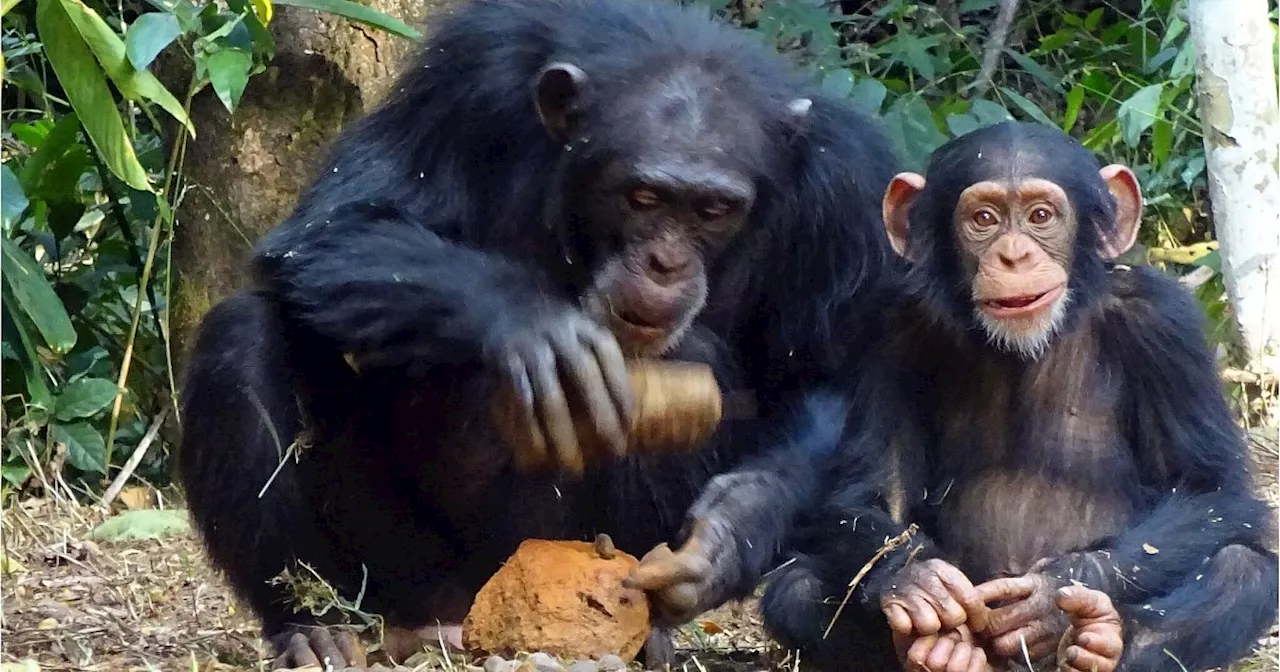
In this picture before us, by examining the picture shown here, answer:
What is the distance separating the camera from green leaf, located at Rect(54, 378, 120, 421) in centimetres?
580

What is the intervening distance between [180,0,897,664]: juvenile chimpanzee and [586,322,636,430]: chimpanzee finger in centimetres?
22

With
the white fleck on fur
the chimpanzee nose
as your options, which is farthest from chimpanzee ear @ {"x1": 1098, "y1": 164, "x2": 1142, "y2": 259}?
the chimpanzee nose

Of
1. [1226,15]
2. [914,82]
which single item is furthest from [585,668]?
[914,82]

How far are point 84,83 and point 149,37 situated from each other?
298mm

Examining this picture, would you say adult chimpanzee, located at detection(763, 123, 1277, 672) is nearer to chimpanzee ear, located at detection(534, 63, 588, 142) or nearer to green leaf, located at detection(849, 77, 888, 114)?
chimpanzee ear, located at detection(534, 63, 588, 142)

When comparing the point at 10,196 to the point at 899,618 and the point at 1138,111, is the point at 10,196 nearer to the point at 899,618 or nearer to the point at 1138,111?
the point at 899,618

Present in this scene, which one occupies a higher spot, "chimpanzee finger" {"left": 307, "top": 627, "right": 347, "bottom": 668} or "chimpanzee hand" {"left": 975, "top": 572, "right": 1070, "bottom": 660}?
"chimpanzee hand" {"left": 975, "top": 572, "right": 1070, "bottom": 660}

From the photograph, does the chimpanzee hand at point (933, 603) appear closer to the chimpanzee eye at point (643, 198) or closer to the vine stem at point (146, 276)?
the chimpanzee eye at point (643, 198)

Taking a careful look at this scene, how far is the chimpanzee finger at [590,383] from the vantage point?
328 centimetres

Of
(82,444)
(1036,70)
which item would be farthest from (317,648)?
(1036,70)

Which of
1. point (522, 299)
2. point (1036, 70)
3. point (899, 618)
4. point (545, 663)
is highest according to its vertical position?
point (522, 299)

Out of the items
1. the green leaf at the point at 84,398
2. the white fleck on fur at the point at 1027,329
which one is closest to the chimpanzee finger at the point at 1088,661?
the white fleck on fur at the point at 1027,329

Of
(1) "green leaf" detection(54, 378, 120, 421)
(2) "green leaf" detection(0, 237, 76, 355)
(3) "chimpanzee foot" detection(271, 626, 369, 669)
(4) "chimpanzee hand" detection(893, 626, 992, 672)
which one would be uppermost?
(4) "chimpanzee hand" detection(893, 626, 992, 672)

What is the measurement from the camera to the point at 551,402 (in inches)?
129
